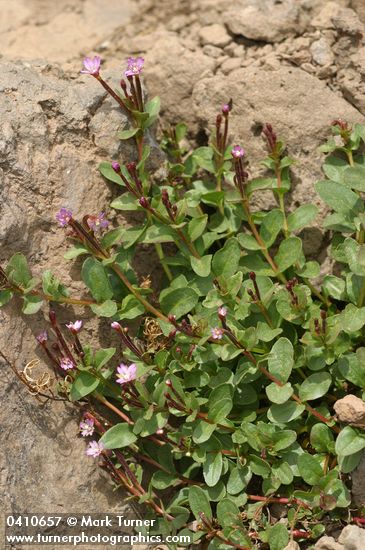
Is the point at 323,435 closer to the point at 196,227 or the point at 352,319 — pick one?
the point at 352,319

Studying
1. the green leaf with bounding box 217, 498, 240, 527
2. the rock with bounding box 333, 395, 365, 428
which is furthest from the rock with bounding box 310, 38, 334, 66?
the green leaf with bounding box 217, 498, 240, 527

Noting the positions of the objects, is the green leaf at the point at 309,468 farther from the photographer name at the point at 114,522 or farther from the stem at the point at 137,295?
the stem at the point at 137,295

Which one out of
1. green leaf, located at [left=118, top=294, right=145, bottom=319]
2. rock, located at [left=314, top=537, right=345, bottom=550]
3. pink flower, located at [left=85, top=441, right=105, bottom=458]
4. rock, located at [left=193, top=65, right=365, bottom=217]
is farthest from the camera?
rock, located at [left=193, top=65, right=365, bottom=217]


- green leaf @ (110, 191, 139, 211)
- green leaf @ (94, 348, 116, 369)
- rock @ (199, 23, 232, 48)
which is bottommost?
green leaf @ (94, 348, 116, 369)

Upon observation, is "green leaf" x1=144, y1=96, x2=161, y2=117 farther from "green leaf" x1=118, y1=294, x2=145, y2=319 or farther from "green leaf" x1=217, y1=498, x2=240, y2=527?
"green leaf" x1=217, y1=498, x2=240, y2=527

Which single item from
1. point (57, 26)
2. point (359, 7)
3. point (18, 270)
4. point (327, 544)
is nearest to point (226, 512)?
point (327, 544)

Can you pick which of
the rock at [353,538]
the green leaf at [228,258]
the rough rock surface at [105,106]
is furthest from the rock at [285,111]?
the rock at [353,538]
